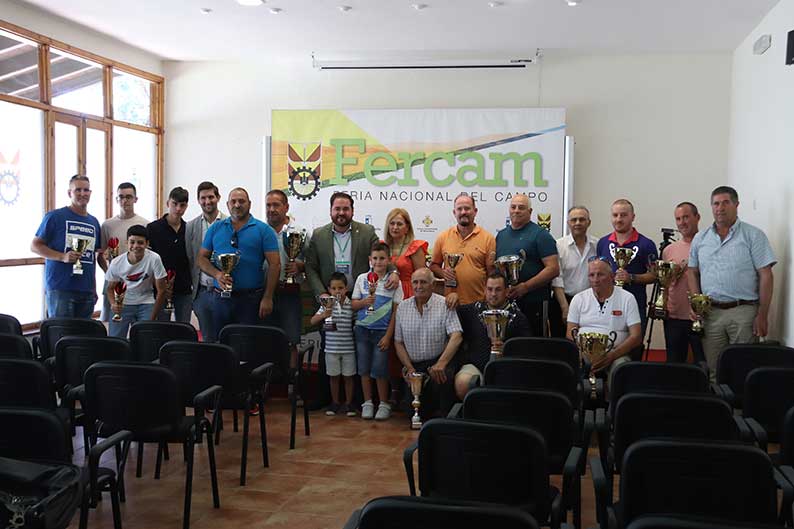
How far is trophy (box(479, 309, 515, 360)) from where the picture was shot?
5316 millimetres

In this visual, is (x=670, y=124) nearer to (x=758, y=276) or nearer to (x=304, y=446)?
(x=758, y=276)

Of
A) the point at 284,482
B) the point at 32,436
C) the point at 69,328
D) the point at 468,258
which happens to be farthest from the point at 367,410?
the point at 32,436

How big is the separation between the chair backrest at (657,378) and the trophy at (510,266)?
6.25ft

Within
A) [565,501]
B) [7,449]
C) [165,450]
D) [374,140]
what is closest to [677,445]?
[565,501]

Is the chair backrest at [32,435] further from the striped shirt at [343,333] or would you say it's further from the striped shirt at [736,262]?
the striped shirt at [736,262]

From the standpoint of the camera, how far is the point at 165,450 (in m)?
4.93

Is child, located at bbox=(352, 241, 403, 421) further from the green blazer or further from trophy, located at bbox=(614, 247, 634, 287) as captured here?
trophy, located at bbox=(614, 247, 634, 287)

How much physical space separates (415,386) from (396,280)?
2.77 feet

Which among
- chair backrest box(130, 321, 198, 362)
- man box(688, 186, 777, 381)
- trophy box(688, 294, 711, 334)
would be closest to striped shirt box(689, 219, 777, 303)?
man box(688, 186, 777, 381)

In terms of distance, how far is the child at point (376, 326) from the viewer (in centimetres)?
593

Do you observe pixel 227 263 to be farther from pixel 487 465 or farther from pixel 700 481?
pixel 700 481

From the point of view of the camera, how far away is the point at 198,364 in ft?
14.0

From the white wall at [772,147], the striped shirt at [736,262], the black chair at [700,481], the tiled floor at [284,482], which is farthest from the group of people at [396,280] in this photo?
the black chair at [700,481]

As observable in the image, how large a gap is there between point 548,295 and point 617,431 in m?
2.93
